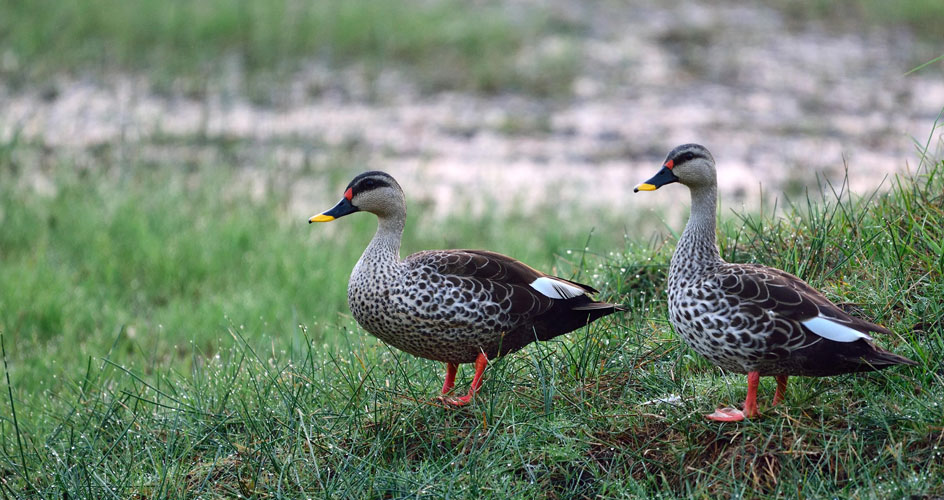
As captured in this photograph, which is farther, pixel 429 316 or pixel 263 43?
pixel 263 43

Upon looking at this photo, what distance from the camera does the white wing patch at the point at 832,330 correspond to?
343cm

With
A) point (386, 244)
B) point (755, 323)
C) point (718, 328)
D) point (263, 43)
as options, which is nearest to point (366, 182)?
point (386, 244)

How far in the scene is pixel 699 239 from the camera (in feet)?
13.2

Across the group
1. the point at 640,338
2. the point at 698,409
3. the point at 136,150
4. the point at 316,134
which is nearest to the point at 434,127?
the point at 316,134

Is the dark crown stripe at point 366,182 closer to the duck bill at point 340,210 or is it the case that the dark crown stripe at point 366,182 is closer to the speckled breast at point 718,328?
the duck bill at point 340,210

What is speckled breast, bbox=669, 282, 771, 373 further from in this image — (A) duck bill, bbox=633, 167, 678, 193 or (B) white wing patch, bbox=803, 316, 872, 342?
(A) duck bill, bbox=633, 167, 678, 193

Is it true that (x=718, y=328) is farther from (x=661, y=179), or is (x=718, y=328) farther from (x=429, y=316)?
(x=429, y=316)

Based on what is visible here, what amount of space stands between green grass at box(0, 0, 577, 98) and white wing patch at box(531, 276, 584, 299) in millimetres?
7585

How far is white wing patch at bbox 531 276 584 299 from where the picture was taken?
4175 mm

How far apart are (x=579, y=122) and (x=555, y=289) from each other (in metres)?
7.13

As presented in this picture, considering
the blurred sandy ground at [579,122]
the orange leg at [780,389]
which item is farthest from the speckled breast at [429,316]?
the blurred sandy ground at [579,122]

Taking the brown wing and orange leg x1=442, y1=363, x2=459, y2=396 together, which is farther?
orange leg x1=442, y1=363, x2=459, y2=396

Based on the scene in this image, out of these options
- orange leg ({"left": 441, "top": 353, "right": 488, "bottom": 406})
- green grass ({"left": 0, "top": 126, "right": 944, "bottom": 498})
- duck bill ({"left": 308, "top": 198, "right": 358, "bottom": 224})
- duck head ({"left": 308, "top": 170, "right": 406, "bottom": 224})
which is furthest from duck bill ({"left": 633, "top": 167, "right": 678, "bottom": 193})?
duck bill ({"left": 308, "top": 198, "right": 358, "bottom": 224})

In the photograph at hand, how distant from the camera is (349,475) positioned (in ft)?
12.5
